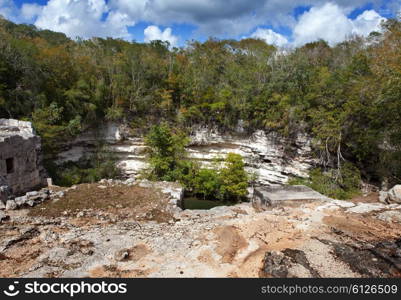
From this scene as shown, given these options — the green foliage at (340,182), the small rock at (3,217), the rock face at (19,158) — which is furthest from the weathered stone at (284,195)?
the rock face at (19,158)

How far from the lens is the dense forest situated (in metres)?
11.4

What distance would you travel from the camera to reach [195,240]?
550 centimetres

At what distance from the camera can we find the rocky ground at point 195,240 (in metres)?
4.28

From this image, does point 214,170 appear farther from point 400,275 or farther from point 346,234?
point 400,275

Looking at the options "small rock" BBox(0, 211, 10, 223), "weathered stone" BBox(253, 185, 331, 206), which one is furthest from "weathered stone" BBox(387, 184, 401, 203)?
"small rock" BBox(0, 211, 10, 223)

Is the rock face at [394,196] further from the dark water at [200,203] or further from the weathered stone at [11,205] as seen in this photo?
the weathered stone at [11,205]

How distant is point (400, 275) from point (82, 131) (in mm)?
17074

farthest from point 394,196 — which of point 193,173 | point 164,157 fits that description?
point 164,157

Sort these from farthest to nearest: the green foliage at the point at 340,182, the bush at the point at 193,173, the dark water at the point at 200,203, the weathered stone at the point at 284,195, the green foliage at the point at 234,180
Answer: the bush at the point at 193,173, the green foliage at the point at 234,180, the dark water at the point at 200,203, the green foliage at the point at 340,182, the weathered stone at the point at 284,195

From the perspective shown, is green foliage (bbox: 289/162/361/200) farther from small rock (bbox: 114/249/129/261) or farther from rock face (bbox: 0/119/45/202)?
rock face (bbox: 0/119/45/202)

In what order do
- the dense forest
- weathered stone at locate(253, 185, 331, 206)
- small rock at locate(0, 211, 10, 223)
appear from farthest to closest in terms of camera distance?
the dense forest < weathered stone at locate(253, 185, 331, 206) < small rock at locate(0, 211, 10, 223)

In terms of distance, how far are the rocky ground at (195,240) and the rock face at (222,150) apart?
7.98 meters

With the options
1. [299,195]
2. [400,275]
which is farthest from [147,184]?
[400,275]

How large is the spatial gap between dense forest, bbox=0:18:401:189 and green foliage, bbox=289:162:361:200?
0.60m
